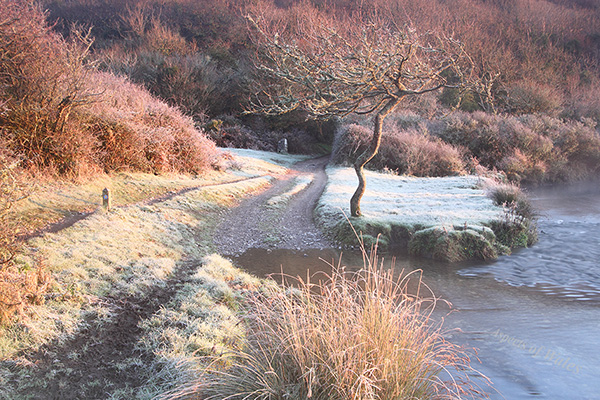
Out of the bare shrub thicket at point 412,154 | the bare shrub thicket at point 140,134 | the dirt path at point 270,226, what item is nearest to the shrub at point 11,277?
the dirt path at point 270,226

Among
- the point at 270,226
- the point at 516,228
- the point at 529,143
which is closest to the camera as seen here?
the point at 516,228

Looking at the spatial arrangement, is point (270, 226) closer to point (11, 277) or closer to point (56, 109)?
point (56, 109)

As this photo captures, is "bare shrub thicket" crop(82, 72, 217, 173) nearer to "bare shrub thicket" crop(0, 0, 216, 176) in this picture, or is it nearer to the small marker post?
"bare shrub thicket" crop(0, 0, 216, 176)

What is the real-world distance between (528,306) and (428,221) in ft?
13.1

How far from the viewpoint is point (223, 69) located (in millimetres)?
37750

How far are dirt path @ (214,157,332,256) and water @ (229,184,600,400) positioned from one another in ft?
1.79

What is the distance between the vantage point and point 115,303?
5.85m

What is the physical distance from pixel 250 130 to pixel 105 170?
20.2 metres

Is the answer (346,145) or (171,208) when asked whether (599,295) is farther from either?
(346,145)

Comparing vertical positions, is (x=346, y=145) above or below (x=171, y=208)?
above

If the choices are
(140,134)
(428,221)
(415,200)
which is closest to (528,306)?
(428,221)

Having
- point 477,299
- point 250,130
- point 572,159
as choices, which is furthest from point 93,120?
point 572,159

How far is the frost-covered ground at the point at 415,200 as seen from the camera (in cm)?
1142

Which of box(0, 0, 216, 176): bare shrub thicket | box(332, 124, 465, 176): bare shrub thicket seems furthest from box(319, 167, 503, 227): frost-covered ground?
box(0, 0, 216, 176): bare shrub thicket
